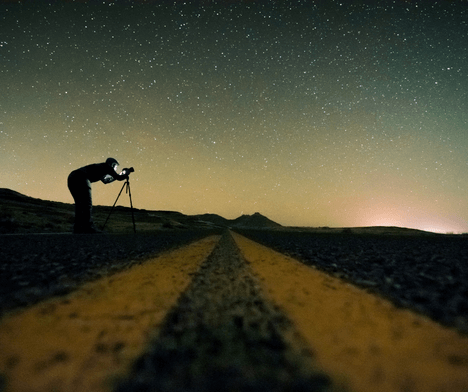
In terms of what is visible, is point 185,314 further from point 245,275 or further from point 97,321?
point 245,275

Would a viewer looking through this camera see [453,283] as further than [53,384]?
Yes

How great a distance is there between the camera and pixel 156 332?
163 centimetres

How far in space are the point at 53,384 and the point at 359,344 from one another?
173 centimetres

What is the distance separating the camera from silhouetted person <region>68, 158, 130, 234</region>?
12336 mm

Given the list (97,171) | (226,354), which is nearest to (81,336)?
(226,354)

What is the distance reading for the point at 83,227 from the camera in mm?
12445

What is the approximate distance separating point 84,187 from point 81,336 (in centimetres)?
1299

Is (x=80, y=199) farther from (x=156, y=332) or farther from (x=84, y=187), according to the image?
(x=156, y=332)

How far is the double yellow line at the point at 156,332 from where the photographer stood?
45.4 inches

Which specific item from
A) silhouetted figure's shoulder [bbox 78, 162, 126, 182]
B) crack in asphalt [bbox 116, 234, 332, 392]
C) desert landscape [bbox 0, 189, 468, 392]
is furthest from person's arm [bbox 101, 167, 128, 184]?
crack in asphalt [bbox 116, 234, 332, 392]

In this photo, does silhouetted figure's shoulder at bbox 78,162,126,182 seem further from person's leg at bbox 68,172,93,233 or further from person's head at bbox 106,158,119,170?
person's leg at bbox 68,172,93,233

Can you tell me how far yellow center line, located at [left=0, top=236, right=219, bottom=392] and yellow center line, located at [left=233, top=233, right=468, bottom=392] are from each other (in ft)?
3.69

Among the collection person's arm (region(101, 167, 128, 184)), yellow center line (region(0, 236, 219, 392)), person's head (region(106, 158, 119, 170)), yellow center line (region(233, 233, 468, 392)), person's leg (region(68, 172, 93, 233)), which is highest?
person's head (region(106, 158, 119, 170))

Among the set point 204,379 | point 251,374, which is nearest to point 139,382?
point 204,379
